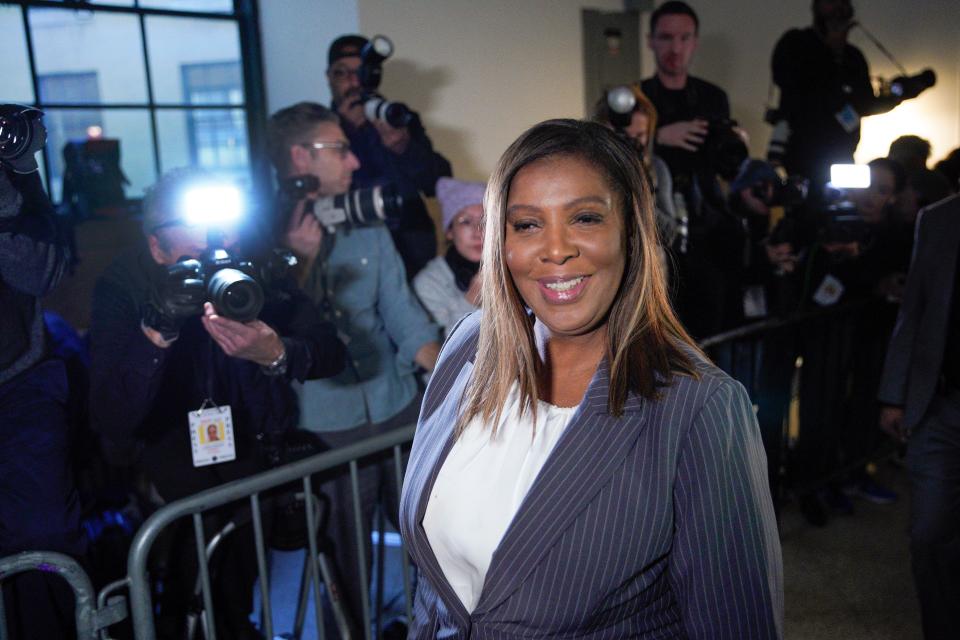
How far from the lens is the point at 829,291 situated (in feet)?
12.5

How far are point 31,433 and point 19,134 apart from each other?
79cm

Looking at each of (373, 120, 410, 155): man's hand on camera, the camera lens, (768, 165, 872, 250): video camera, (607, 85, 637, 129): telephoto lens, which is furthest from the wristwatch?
(768, 165, 872, 250): video camera

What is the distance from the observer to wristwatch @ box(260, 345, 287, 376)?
90.6 inches

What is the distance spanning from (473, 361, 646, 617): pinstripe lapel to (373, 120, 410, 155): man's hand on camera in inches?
93.9

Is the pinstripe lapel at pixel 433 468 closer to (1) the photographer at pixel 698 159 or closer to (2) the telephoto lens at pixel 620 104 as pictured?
(2) the telephoto lens at pixel 620 104

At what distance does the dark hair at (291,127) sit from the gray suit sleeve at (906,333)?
6.64 ft

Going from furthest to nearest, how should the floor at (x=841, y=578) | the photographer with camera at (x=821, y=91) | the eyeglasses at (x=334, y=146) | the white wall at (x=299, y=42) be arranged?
1. the photographer with camera at (x=821, y=91)
2. the white wall at (x=299, y=42)
3. the floor at (x=841, y=578)
4. the eyeglasses at (x=334, y=146)

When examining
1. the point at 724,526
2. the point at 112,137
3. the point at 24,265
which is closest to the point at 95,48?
the point at 112,137

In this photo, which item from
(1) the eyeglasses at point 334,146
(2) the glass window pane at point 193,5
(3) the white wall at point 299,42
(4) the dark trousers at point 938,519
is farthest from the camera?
(3) the white wall at point 299,42

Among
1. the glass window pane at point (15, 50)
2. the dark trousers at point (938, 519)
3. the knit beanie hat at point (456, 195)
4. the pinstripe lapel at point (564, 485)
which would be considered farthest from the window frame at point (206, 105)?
the dark trousers at point (938, 519)

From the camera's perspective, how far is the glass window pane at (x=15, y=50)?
137 inches

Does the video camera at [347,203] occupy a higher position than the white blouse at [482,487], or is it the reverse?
the video camera at [347,203]

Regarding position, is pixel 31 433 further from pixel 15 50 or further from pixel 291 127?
pixel 15 50

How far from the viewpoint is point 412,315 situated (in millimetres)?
2949
